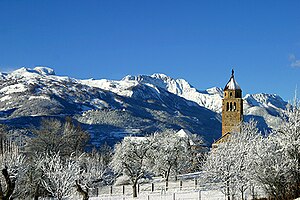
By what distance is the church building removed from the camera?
106750mm

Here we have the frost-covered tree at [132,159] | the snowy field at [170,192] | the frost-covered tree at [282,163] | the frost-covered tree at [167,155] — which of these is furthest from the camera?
the frost-covered tree at [167,155]

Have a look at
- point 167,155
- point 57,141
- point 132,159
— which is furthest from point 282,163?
point 57,141

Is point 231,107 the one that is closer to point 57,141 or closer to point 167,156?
point 167,156

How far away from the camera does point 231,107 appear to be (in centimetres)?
10956

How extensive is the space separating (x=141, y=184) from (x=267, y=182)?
36.8m

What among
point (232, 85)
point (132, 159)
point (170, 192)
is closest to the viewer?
point (170, 192)

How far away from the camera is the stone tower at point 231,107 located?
106750mm

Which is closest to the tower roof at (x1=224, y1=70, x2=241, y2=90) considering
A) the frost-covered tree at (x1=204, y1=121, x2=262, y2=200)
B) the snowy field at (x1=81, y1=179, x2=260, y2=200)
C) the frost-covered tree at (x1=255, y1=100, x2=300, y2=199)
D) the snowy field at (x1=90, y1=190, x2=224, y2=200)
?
the snowy field at (x1=81, y1=179, x2=260, y2=200)

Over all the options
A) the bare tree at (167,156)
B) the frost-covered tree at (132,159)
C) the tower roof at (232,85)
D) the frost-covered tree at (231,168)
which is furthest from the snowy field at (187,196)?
the tower roof at (232,85)

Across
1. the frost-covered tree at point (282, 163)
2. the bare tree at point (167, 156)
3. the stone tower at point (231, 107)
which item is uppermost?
the stone tower at point (231, 107)

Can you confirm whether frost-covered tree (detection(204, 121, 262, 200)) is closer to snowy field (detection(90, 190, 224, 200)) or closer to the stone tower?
snowy field (detection(90, 190, 224, 200))

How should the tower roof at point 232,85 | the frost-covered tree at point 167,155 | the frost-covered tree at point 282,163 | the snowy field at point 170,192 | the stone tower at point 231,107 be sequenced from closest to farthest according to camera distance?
1. the frost-covered tree at point 282,163
2. the snowy field at point 170,192
3. the frost-covered tree at point 167,155
4. the stone tower at point 231,107
5. the tower roof at point 232,85

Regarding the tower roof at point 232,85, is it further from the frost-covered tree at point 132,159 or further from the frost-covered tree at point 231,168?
the frost-covered tree at point 231,168

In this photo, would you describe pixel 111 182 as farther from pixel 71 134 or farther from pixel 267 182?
pixel 267 182
